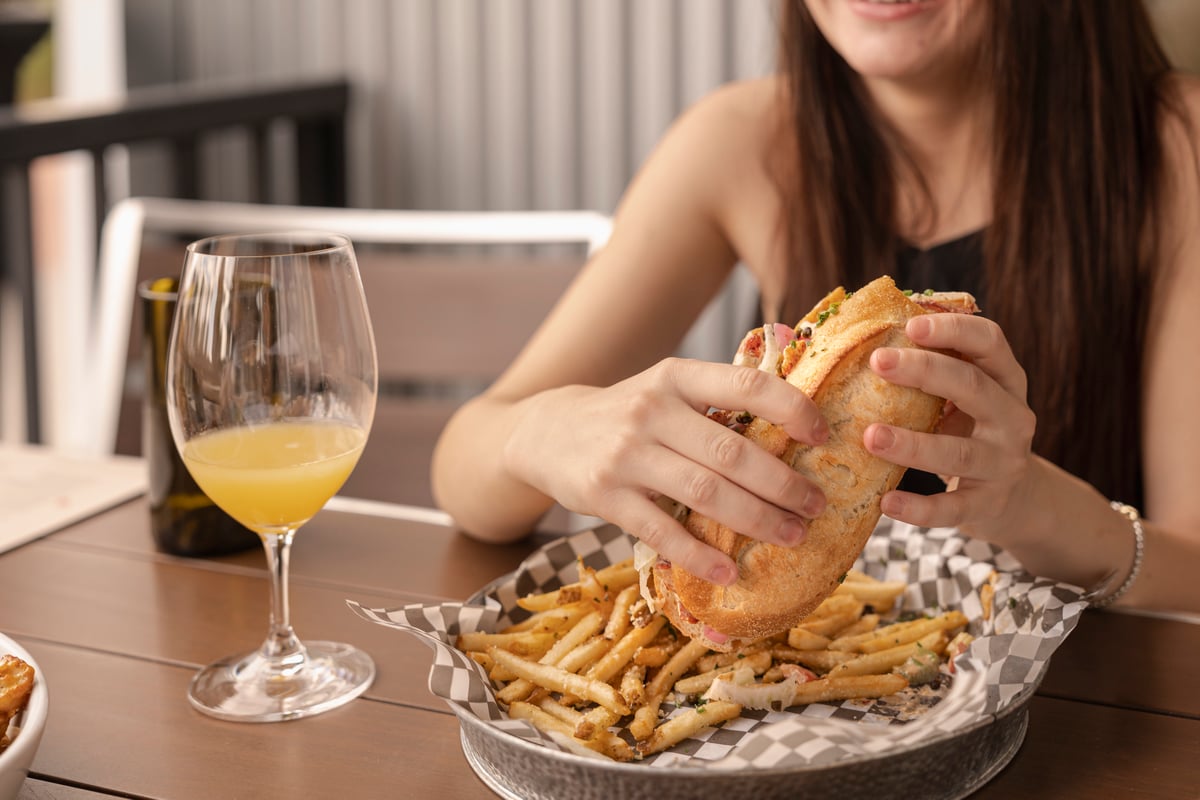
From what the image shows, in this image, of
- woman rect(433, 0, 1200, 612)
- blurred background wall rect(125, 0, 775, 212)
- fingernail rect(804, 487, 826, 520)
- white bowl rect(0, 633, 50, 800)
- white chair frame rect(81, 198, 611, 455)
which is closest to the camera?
white bowl rect(0, 633, 50, 800)

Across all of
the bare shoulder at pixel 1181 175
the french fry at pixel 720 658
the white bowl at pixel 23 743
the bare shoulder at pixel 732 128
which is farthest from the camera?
the bare shoulder at pixel 732 128

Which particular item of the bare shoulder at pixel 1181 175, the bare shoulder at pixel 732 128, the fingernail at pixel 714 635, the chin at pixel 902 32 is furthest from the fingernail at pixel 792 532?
the bare shoulder at pixel 732 128

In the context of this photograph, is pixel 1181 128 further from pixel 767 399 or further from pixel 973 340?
pixel 767 399

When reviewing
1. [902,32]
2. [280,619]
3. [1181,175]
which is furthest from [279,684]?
→ [1181,175]

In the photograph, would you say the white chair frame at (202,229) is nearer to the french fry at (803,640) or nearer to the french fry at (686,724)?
the french fry at (803,640)

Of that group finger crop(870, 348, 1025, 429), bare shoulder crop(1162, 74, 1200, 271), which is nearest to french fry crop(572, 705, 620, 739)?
finger crop(870, 348, 1025, 429)

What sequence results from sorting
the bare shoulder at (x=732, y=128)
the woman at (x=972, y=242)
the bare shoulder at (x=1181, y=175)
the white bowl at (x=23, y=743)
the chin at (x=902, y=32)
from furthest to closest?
the bare shoulder at (x=732, y=128), the bare shoulder at (x=1181, y=175), the chin at (x=902, y=32), the woman at (x=972, y=242), the white bowl at (x=23, y=743)

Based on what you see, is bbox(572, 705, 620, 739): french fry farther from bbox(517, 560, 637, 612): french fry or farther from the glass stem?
the glass stem
